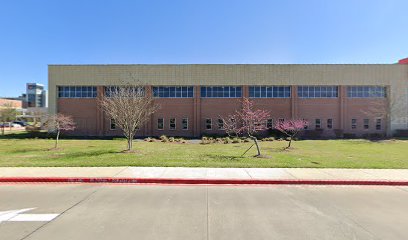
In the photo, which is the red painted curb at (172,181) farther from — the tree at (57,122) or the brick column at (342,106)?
the brick column at (342,106)

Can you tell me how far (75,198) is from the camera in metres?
7.08

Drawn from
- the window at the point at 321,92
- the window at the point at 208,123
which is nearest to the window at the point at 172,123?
the window at the point at 208,123

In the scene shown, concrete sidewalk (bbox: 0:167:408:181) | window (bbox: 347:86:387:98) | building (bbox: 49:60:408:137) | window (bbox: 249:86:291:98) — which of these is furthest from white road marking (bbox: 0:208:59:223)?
window (bbox: 347:86:387:98)

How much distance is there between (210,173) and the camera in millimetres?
10094

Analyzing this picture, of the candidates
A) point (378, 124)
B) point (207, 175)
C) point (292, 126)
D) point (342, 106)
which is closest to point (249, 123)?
point (207, 175)

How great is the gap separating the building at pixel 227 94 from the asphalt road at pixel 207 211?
2841 centimetres

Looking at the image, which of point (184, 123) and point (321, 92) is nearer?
point (184, 123)

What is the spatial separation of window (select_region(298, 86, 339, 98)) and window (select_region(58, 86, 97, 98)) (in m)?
28.6

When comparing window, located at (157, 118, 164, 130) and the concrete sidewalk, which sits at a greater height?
window, located at (157, 118, 164, 130)

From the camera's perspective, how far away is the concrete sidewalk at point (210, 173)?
9406mm

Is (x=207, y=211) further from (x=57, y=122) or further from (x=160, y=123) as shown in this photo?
(x=160, y=123)

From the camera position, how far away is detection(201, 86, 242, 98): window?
36812mm

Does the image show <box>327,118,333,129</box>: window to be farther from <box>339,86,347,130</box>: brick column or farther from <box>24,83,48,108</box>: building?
<box>24,83,48,108</box>: building

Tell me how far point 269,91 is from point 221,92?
661 centimetres
